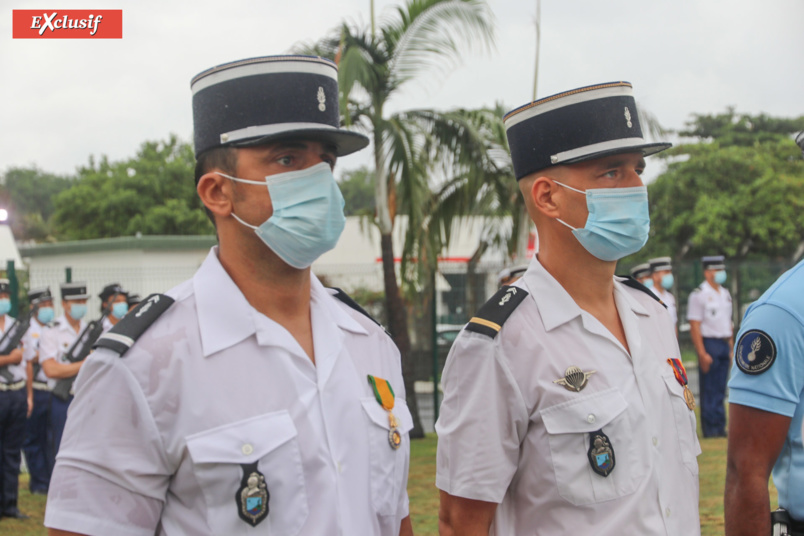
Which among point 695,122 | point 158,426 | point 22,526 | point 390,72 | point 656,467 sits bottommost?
point 22,526

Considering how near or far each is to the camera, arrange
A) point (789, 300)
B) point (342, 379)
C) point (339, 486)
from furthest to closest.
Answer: point (789, 300) → point (342, 379) → point (339, 486)

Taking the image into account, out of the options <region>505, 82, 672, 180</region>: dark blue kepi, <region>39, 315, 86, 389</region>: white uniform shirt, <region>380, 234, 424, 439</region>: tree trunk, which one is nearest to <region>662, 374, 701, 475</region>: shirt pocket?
<region>505, 82, 672, 180</region>: dark blue kepi

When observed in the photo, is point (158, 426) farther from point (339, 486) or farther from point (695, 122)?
point (695, 122)

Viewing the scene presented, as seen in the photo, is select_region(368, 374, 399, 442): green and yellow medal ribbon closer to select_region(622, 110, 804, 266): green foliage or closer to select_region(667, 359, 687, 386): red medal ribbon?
select_region(667, 359, 687, 386): red medal ribbon

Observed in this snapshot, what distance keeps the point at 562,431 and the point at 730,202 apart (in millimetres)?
28437

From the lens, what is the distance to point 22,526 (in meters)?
7.10

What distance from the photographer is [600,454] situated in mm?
2332

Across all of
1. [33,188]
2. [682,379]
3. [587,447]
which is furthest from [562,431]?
[33,188]

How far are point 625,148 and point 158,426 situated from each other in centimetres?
168

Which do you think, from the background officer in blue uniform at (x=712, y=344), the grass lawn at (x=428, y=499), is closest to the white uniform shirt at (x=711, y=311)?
the background officer in blue uniform at (x=712, y=344)

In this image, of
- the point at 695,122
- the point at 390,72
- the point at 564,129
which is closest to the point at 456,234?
the point at 390,72

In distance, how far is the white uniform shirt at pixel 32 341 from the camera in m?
8.10

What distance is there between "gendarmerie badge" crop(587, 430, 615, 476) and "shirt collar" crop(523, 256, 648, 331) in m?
0.36

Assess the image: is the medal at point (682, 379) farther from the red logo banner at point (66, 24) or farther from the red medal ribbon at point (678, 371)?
the red logo banner at point (66, 24)
